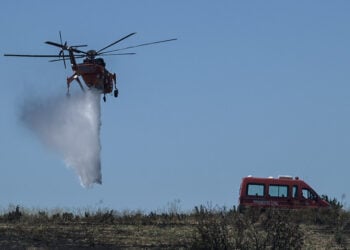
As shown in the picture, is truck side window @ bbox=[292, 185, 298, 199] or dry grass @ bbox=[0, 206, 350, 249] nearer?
dry grass @ bbox=[0, 206, 350, 249]

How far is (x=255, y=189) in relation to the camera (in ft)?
132

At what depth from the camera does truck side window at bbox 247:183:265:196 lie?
40.1m

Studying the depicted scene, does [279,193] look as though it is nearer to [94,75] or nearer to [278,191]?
Answer: [278,191]

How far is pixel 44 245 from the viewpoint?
872 inches

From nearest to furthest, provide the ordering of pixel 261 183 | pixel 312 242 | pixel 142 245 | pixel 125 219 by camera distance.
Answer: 1. pixel 142 245
2. pixel 312 242
3. pixel 125 219
4. pixel 261 183

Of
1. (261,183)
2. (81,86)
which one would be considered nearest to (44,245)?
(261,183)

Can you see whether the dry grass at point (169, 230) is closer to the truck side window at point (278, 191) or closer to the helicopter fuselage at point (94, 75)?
the truck side window at point (278, 191)

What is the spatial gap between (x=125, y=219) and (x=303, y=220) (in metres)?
5.84

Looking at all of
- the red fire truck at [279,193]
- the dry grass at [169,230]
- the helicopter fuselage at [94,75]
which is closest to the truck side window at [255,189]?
the red fire truck at [279,193]

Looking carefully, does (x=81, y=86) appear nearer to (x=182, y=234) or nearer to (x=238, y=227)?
(x=182, y=234)

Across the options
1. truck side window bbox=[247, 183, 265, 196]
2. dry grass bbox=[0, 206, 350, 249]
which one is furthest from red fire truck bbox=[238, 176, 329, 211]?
dry grass bbox=[0, 206, 350, 249]

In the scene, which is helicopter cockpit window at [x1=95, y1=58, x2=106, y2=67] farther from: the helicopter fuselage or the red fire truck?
the red fire truck

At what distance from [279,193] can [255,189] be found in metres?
1.04

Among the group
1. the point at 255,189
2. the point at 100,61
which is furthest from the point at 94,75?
the point at 255,189
